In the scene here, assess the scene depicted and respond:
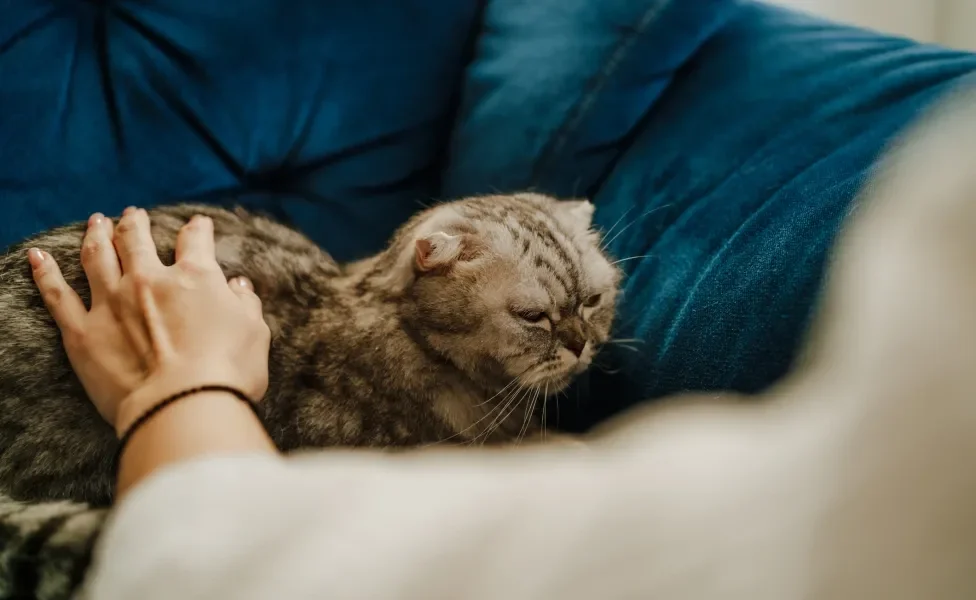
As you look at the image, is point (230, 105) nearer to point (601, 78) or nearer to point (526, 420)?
point (601, 78)

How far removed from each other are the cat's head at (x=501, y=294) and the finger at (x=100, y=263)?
0.36m

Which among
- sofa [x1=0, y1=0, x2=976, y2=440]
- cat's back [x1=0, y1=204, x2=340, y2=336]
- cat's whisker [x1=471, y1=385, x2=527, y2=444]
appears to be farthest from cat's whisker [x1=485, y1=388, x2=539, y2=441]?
cat's back [x1=0, y1=204, x2=340, y2=336]

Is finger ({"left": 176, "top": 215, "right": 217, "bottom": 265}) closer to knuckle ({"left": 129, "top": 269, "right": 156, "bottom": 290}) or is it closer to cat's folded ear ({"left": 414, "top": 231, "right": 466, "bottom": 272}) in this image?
knuckle ({"left": 129, "top": 269, "right": 156, "bottom": 290})

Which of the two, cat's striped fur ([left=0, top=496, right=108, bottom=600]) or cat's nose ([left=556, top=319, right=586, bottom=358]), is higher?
cat's nose ([left=556, top=319, right=586, bottom=358])

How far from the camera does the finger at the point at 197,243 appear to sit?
36.4 inches

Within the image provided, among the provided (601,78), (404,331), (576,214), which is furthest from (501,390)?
(601,78)

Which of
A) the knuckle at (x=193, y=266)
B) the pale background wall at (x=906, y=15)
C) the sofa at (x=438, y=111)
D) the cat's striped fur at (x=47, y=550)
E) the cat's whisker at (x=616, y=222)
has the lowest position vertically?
the cat's striped fur at (x=47, y=550)

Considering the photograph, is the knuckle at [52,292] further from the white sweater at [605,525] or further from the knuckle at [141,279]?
the white sweater at [605,525]

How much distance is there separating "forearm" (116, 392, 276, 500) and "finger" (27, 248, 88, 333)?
0.93 feet

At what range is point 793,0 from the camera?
5.57 feet

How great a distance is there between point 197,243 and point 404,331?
0.31m

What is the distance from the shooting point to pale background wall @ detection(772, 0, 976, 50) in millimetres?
1744

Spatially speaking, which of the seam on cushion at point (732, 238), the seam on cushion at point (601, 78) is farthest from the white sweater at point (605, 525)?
the seam on cushion at point (601, 78)

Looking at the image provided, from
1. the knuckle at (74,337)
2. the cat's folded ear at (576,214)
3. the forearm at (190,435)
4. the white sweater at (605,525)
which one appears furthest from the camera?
the cat's folded ear at (576,214)
